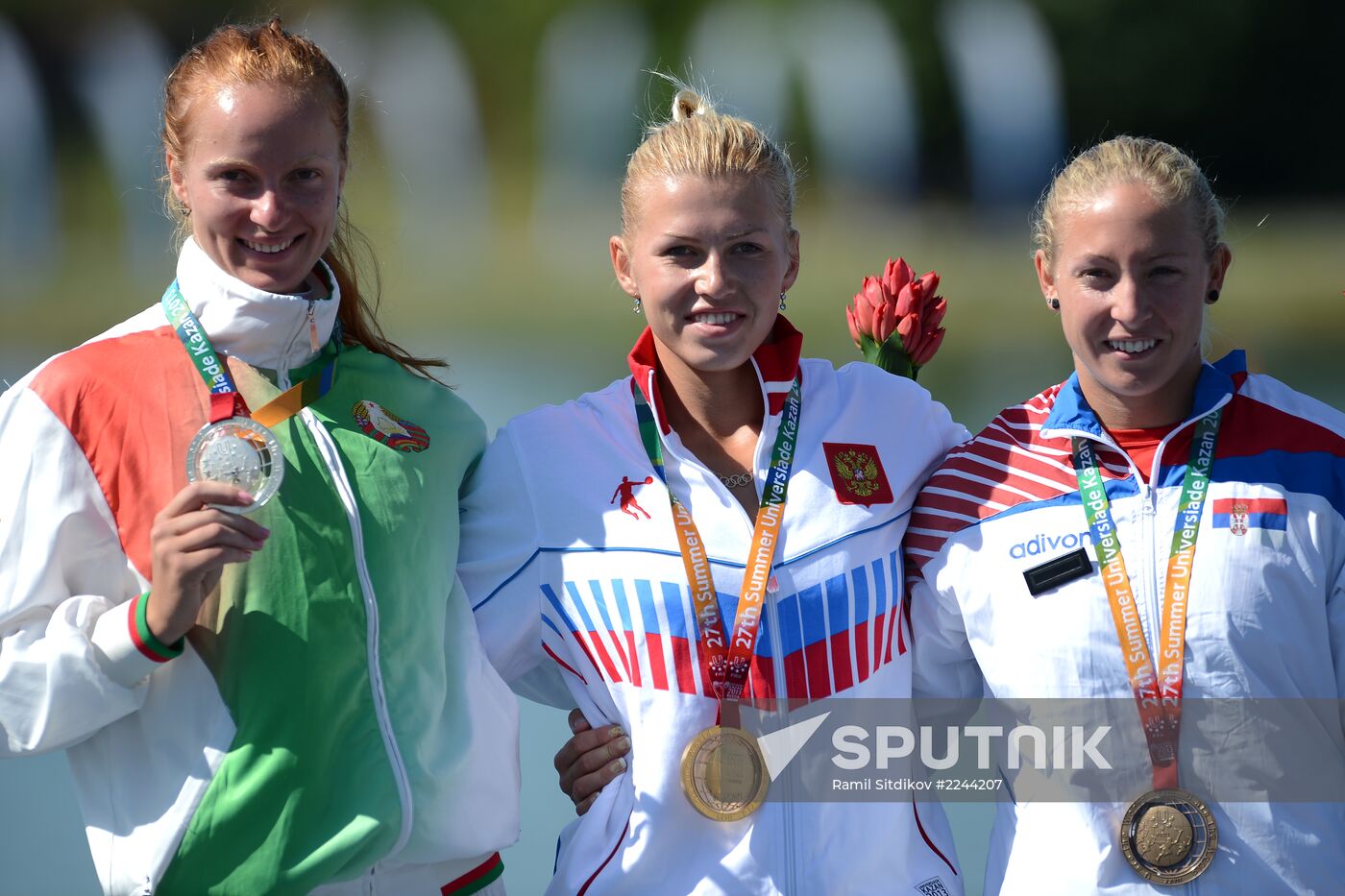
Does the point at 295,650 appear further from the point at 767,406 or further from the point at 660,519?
the point at 767,406

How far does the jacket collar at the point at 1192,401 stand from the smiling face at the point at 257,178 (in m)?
1.27

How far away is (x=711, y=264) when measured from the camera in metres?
2.60

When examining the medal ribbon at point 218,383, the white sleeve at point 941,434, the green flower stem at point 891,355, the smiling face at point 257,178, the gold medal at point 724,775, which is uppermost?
the smiling face at point 257,178

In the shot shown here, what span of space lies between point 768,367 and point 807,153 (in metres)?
5.28

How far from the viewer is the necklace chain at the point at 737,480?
268 cm

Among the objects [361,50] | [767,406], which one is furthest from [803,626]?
[361,50]

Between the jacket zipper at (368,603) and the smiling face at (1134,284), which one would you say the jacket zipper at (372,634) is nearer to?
the jacket zipper at (368,603)

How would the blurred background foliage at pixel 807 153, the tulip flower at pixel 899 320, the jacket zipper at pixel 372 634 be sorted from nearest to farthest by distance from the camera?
the jacket zipper at pixel 372 634, the tulip flower at pixel 899 320, the blurred background foliage at pixel 807 153

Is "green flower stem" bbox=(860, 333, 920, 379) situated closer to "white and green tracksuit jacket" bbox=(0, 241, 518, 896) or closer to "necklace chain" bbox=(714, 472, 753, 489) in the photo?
"necklace chain" bbox=(714, 472, 753, 489)

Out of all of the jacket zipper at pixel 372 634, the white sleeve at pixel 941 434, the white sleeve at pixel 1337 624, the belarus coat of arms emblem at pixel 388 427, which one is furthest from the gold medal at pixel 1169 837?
the belarus coat of arms emblem at pixel 388 427

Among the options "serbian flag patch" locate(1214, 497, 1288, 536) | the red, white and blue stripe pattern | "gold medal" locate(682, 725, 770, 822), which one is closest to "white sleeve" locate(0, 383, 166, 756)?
the red, white and blue stripe pattern

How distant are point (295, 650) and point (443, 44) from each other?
5.81 m

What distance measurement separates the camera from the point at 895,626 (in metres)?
2.67

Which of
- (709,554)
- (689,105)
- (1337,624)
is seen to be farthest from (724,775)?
(689,105)
